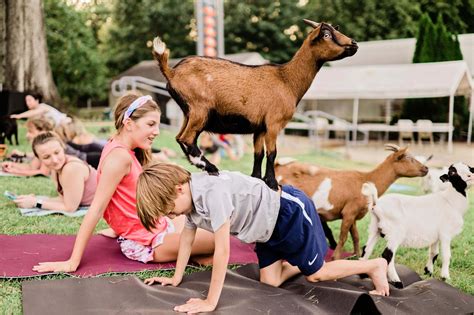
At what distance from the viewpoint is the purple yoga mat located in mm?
2808

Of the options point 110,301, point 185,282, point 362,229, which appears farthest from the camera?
point 362,229

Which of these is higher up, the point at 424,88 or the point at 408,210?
the point at 424,88

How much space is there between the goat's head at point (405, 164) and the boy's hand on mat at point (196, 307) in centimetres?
172

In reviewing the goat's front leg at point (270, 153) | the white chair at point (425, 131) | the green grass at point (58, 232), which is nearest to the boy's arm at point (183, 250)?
the green grass at point (58, 232)

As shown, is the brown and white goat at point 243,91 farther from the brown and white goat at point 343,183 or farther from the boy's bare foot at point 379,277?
the brown and white goat at point 343,183

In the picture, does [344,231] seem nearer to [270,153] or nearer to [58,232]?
[270,153]

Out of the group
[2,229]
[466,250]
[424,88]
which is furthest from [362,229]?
[424,88]

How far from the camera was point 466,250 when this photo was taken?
3805 millimetres

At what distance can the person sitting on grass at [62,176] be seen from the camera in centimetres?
377

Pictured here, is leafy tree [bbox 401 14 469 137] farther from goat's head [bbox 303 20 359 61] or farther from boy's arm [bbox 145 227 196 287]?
boy's arm [bbox 145 227 196 287]

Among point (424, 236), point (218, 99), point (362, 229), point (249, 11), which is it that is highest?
point (249, 11)

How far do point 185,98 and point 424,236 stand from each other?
5.31 ft

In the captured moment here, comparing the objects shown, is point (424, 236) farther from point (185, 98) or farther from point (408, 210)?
point (185, 98)

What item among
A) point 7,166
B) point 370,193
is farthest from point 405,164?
point 7,166
